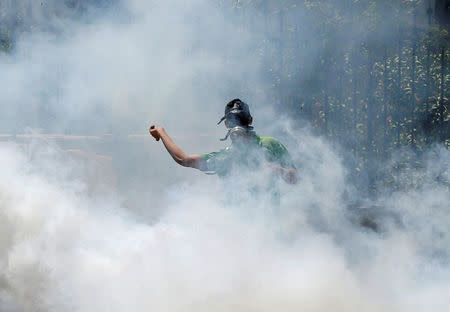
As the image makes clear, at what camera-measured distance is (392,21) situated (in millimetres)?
5797

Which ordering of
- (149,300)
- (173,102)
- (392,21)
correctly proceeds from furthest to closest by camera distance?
1. (173,102)
2. (392,21)
3. (149,300)

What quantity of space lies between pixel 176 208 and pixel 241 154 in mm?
1256

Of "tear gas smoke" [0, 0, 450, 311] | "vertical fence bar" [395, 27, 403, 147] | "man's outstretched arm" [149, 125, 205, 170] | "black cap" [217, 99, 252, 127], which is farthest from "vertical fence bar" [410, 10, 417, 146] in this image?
"man's outstretched arm" [149, 125, 205, 170]

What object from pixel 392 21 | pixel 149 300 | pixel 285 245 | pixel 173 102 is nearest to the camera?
pixel 149 300

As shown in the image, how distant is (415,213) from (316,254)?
4.98ft

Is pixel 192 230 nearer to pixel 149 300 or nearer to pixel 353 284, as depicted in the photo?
pixel 149 300

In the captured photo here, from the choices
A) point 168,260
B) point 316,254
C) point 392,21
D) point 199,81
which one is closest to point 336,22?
point 392,21

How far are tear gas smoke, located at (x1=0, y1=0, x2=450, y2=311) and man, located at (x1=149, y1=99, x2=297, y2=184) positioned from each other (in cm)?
10

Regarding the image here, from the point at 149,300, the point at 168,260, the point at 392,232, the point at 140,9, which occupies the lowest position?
the point at 149,300

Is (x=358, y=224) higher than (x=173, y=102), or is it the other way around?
(x=173, y=102)

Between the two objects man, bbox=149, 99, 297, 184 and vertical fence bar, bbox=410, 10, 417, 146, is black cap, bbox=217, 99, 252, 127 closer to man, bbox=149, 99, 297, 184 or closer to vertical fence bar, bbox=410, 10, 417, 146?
man, bbox=149, 99, 297, 184

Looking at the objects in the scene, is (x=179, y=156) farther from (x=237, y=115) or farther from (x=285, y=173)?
(x=285, y=173)

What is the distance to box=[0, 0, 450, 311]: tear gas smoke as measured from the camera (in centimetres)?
395

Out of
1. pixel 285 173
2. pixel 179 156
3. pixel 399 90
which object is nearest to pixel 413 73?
pixel 399 90
